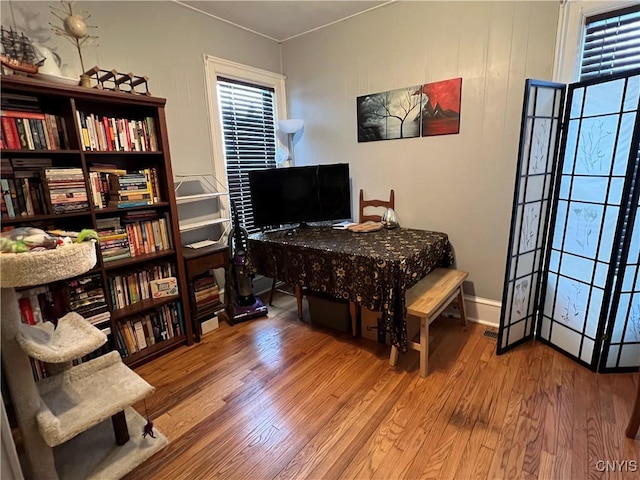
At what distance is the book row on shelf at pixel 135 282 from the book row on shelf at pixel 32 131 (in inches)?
34.4

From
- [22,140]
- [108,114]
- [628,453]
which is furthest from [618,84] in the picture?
[22,140]

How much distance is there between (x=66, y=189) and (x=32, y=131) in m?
0.33

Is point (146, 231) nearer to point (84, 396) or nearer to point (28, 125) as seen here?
point (28, 125)

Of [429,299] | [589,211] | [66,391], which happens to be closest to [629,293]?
[589,211]

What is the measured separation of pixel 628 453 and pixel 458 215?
1.68m

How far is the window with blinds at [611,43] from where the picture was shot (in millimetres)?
1901

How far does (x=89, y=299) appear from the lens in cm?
200

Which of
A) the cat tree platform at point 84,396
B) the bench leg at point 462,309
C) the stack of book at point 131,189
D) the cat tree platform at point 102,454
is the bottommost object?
the cat tree platform at point 102,454

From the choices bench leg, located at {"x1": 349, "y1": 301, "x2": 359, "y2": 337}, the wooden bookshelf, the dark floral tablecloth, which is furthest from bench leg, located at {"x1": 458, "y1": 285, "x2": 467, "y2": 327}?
the wooden bookshelf

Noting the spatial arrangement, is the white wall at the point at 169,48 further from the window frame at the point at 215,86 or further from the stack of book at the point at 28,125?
the stack of book at the point at 28,125

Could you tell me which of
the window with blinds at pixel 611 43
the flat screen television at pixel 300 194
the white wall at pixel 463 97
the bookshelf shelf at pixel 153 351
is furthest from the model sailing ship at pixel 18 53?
the window with blinds at pixel 611 43

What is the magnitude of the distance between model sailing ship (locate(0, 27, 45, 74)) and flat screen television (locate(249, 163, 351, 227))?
149 centimetres

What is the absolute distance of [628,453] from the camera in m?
1.47

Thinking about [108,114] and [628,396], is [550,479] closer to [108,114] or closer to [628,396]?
[628,396]
